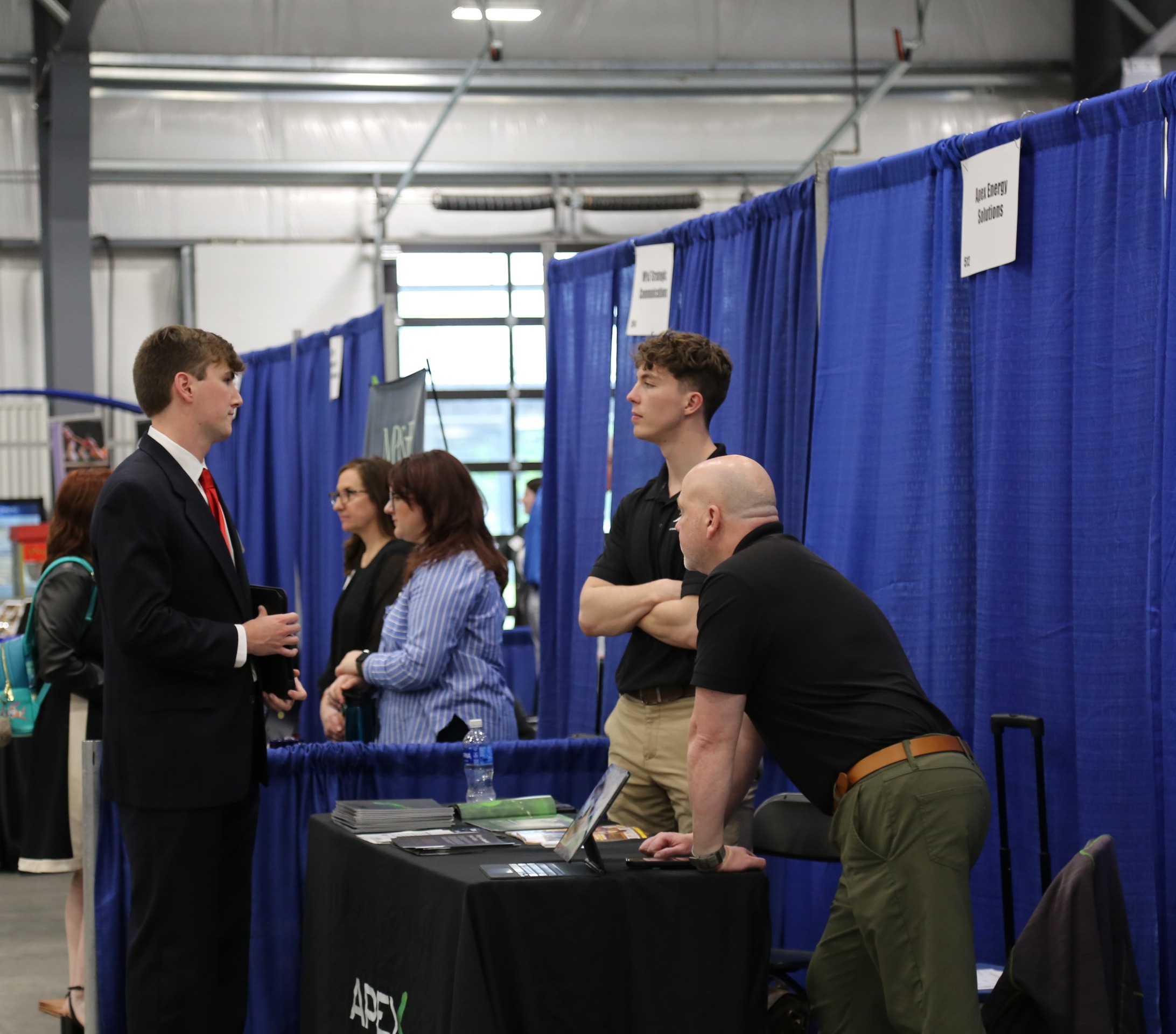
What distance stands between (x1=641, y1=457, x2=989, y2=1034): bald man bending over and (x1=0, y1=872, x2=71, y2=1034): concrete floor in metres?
2.30

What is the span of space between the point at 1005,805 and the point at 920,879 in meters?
0.57

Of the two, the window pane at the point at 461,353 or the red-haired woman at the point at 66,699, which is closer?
the red-haired woman at the point at 66,699

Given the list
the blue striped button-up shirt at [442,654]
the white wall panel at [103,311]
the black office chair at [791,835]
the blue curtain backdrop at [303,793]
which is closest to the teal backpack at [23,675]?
the blue curtain backdrop at [303,793]

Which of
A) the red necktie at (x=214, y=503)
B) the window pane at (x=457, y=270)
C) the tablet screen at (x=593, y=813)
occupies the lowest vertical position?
the tablet screen at (x=593, y=813)

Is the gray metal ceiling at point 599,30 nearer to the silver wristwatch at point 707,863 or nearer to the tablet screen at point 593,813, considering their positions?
the tablet screen at point 593,813

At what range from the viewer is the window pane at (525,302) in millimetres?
10523

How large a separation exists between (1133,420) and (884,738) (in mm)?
757

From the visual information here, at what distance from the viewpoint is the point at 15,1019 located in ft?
12.0

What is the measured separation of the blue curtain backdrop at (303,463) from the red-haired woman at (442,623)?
211 cm

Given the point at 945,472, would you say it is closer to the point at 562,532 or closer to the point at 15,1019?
the point at 562,532

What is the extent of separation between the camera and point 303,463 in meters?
6.49

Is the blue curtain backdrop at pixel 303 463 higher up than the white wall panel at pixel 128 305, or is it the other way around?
the white wall panel at pixel 128 305

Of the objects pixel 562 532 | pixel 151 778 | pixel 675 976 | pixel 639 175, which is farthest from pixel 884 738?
pixel 639 175

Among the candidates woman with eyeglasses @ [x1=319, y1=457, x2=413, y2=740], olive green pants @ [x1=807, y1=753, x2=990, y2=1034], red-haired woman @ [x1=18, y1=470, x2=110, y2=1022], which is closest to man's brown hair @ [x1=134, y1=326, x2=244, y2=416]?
red-haired woman @ [x1=18, y1=470, x2=110, y2=1022]
